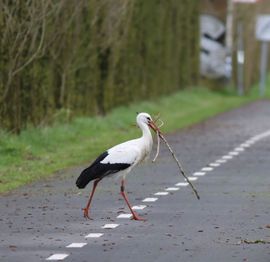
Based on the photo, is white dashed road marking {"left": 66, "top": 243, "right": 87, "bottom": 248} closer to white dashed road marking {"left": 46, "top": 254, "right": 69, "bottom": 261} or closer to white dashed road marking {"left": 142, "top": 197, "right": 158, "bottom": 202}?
white dashed road marking {"left": 46, "top": 254, "right": 69, "bottom": 261}

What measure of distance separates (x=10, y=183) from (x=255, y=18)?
141 ft

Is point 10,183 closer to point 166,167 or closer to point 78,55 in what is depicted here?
point 166,167

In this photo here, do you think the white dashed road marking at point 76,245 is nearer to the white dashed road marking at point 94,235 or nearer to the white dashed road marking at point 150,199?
the white dashed road marking at point 94,235

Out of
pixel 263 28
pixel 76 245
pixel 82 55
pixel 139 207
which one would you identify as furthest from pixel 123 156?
pixel 263 28

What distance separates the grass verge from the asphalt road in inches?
25.6

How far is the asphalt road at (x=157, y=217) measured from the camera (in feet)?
39.4

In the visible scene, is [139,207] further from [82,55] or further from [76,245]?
[82,55]

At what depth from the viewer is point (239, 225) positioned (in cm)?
1409

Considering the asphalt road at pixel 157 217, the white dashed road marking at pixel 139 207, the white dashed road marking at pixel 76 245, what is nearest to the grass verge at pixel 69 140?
the asphalt road at pixel 157 217

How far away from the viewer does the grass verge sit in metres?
20.5

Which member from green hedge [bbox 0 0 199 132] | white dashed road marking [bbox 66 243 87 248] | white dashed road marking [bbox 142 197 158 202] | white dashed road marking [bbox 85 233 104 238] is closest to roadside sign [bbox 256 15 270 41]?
green hedge [bbox 0 0 199 132]

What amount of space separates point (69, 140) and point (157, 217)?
12.1 metres

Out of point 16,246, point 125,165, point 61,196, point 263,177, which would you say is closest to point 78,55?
point 263,177

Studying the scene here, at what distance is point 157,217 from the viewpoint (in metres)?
14.8
